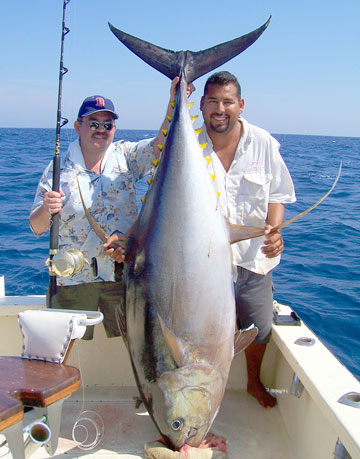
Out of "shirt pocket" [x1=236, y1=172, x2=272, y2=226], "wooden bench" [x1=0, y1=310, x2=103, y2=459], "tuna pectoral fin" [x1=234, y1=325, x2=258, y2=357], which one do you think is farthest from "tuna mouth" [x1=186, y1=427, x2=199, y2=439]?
"shirt pocket" [x1=236, y1=172, x2=272, y2=226]

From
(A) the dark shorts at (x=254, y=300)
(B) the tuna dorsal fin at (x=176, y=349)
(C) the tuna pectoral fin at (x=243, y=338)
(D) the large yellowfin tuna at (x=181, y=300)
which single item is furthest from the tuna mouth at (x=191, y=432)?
(A) the dark shorts at (x=254, y=300)

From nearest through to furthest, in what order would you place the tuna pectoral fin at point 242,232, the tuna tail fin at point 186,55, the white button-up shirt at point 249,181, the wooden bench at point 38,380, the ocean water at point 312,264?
the wooden bench at point 38,380, the tuna pectoral fin at point 242,232, the tuna tail fin at point 186,55, the white button-up shirt at point 249,181, the ocean water at point 312,264

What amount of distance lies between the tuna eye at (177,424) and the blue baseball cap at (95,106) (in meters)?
1.61

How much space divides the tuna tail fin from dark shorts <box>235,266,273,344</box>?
109cm

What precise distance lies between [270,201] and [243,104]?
55 cm

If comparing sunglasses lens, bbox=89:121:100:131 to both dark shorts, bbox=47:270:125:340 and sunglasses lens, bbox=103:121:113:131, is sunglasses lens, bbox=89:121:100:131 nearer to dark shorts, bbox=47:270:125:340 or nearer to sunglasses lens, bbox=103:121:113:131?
sunglasses lens, bbox=103:121:113:131

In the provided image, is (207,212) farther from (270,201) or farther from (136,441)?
(136,441)

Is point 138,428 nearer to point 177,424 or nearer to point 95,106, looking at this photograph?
point 177,424

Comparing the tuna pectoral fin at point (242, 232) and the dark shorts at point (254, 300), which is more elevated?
the tuna pectoral fin at point (242, 232)

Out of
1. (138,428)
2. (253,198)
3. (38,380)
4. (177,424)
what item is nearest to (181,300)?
(177,424)

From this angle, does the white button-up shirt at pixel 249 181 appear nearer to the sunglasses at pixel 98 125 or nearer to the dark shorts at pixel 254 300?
the dark shorts at pixel 254 300

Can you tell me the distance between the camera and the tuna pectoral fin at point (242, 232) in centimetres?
205

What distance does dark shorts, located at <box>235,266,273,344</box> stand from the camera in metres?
2.56

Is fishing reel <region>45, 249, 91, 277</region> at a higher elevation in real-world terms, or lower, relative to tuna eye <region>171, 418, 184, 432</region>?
higher
